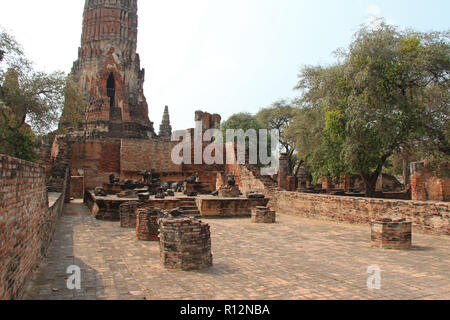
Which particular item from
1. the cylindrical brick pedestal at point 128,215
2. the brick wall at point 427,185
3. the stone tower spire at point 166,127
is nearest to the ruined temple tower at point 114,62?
the stone tower spire at point 166,127

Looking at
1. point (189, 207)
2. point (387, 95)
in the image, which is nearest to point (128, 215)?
point (189, 207)

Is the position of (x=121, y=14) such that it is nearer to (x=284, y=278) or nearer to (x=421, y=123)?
(x=421, y=123)

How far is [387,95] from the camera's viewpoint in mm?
12250

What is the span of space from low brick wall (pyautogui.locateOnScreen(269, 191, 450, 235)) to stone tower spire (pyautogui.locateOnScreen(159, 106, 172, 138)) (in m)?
22.8

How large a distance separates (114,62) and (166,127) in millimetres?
8577

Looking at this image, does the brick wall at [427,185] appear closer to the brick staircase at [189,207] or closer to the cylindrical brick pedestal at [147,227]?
the brick staircase at [189,207]

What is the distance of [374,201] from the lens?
9.46m

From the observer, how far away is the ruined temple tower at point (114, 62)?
33531 mm

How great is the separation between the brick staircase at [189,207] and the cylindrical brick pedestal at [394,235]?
6.49m

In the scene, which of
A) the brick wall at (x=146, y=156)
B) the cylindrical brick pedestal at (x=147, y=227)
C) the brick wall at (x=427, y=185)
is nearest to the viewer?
the cylindrical brick pedestal at (x=147, y=227)

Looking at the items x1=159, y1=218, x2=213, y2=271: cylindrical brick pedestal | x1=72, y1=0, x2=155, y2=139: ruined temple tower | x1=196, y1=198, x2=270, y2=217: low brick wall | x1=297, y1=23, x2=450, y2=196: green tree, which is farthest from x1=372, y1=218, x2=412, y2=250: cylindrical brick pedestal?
x1=72, y1=0, x2=155, y2=139: ruined temple tower

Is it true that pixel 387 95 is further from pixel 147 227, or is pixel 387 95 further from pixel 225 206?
pixel 147 227

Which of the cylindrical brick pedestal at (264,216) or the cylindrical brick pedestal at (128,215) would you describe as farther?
the cylindrical brick pedestal at (264,216)
